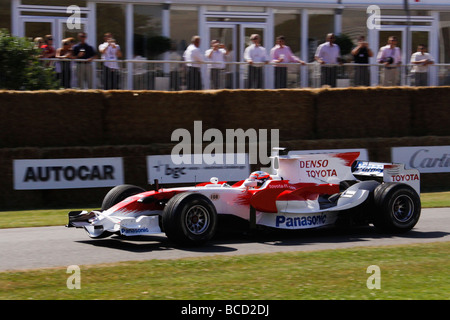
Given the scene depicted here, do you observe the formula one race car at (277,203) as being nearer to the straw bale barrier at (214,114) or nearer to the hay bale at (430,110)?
the straw bale barrier at (214,114)

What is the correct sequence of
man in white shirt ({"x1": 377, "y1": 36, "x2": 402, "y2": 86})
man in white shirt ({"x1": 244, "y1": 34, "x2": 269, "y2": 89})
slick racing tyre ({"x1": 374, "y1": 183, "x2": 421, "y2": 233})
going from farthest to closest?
man in white shirt ({"x1": 377, "y1": 36, "x2": 402, "y2": 86}) → man in white shirt ({"x1": 244, "y1": 34, "x2": 269, "y2": 89}) → slick racing tyre ({"x1": 374, "y1": 183, "x2": 421, "y2": 233})

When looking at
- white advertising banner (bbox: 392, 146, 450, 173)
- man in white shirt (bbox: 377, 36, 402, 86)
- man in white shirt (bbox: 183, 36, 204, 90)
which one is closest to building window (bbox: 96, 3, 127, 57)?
man in white shirt (bbox: 183, 36, 204, 90)

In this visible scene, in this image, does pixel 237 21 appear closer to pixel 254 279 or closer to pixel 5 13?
pixel 5 13

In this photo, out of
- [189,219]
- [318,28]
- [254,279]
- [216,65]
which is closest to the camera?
[254,279]

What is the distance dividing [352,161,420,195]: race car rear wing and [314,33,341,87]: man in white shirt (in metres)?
7.17

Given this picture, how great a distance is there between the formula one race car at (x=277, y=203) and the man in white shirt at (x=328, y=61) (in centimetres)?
733

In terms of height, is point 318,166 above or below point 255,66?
below

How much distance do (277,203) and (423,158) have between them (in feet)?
27.4

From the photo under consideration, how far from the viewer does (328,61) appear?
56.6ft

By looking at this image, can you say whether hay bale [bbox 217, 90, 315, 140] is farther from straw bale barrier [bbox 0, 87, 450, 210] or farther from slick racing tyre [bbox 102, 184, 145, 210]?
slick racing tyre [bbox 102, 184, 145, 210]

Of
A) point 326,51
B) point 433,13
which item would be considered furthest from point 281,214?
point 433,13

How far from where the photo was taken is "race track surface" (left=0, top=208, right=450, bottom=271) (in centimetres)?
767

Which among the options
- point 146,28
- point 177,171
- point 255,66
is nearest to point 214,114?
point 177,171

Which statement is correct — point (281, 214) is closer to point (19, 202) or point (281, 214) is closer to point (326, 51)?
point (19, 202)
